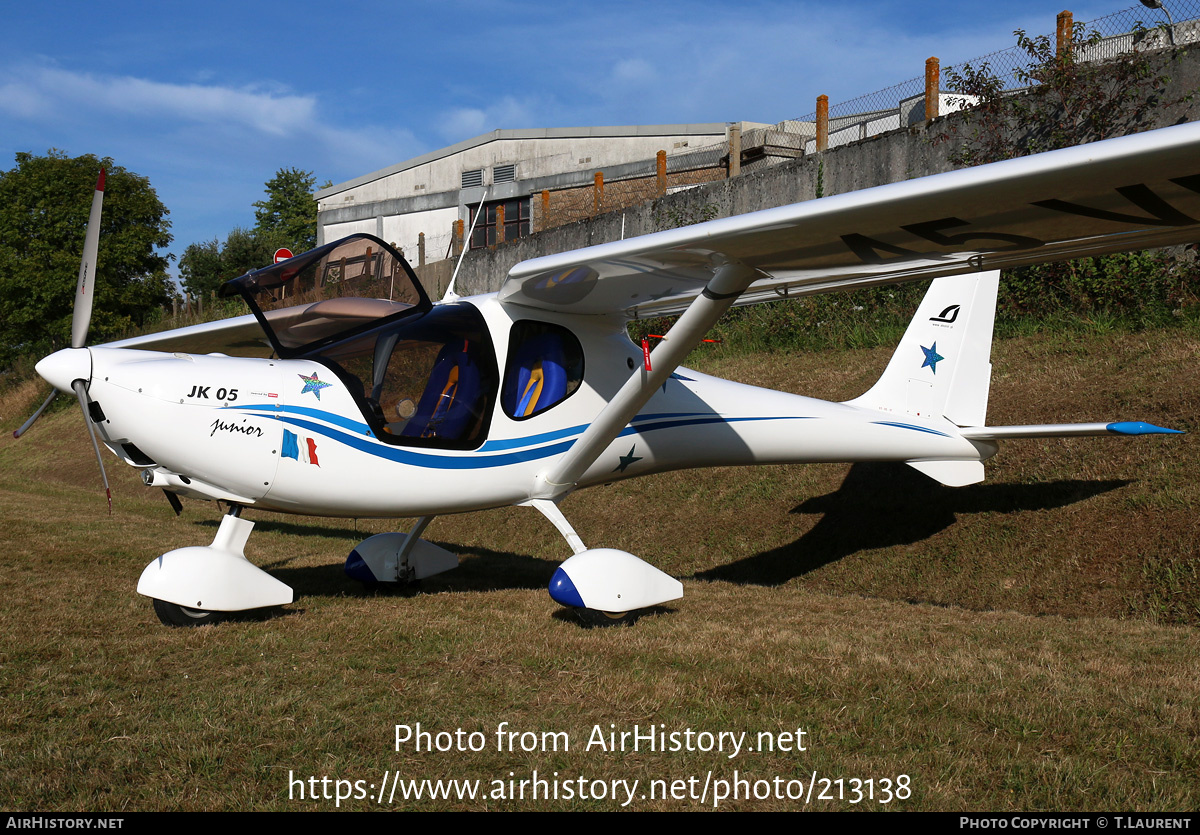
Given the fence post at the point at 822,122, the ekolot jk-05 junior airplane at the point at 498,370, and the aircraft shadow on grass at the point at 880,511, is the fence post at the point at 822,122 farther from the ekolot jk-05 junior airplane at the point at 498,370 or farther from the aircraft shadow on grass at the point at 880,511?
the ekolot jk-05 junior airplane at the point at 498,370

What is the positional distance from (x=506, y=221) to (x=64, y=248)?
16693 millimetres

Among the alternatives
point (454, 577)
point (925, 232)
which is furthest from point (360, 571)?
point (925, 232)

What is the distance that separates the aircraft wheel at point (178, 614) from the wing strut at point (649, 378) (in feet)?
7.62

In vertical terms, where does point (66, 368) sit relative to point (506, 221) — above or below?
below

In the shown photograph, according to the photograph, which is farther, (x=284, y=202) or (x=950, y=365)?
(x=284, y=202)

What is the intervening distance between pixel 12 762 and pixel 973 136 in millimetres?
13063

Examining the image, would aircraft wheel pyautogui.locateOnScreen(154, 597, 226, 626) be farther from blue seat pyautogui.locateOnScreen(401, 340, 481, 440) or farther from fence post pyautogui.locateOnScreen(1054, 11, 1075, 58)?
fence post pyautogui.locateOnScreen(1054, 11, 1075, 58)

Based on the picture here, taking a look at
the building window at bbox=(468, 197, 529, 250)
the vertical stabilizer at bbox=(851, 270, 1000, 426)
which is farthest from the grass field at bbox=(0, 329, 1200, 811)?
the building window at bbox=(468, 197, 529, 250)

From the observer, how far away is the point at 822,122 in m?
14.7

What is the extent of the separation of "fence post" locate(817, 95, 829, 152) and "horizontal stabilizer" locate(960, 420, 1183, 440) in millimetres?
8101

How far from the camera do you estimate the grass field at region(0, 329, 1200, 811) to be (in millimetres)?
3143

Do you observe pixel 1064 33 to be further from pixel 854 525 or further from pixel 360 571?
pixel 360 571

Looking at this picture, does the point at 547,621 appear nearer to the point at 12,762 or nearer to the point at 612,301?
the point at 612,301

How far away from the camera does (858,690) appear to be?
4.16 metres
